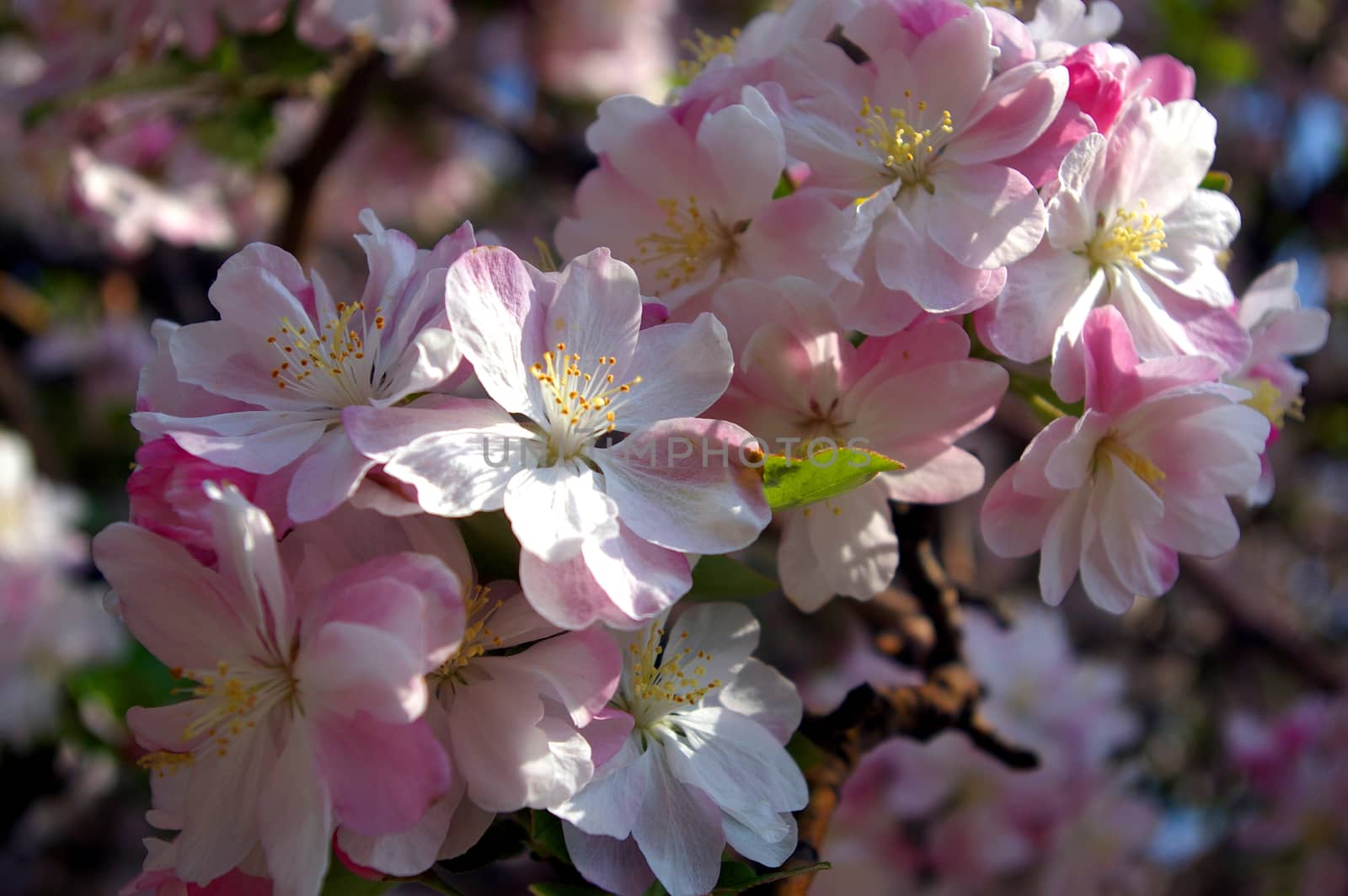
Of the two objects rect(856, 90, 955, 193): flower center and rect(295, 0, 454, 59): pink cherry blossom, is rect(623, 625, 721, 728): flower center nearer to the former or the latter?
rect(856, 90, 955, 193): flower center

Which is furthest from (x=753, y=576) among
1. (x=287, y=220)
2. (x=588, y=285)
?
(x=287, y=220)

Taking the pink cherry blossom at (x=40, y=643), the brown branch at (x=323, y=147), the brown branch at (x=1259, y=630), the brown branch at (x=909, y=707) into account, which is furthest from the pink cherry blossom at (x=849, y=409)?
the pink cherry blossom at (x=40, y=643)

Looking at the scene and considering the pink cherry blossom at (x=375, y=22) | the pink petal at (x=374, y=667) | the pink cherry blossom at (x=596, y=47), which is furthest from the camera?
the pink cherry blossom at (x=596, y=47)

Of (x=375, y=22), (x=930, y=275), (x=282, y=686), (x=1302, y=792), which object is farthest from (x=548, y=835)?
(x=1302, y=792)

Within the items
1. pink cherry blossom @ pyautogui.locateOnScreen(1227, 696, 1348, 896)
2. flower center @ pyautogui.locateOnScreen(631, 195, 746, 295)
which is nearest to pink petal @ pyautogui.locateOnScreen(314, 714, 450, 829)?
flower center @ pyautogui.locateOnScreen(631, 195, 746, 295)

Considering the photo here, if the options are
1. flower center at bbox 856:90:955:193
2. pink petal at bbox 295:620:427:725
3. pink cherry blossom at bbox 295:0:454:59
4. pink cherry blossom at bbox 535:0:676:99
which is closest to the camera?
pink petal at bbox 295:620:427:725

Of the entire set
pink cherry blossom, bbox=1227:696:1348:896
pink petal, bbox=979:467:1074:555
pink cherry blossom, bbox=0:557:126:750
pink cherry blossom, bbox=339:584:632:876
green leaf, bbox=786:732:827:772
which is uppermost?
pink petal, bbox=979:467:1074:555

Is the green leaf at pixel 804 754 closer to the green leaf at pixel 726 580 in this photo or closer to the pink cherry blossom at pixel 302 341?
the green leaf at pixel 726 580

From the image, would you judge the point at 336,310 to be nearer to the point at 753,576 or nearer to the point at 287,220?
the point at 753,576
